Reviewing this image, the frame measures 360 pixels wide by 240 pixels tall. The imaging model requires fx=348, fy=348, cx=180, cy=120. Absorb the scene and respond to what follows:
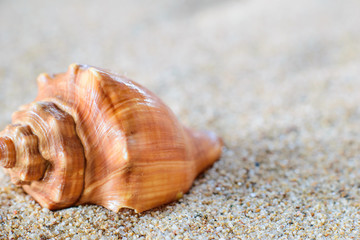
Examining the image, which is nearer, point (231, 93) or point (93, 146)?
point (93, 146)

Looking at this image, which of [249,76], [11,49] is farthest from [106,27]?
[249,76]

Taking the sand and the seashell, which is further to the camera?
the sand

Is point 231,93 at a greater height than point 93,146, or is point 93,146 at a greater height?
point 231,93

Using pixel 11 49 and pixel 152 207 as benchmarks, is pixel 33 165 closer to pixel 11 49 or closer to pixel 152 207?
pixel 152 207

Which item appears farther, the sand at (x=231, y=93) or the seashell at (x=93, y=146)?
the sand at (x=231, y=93)
